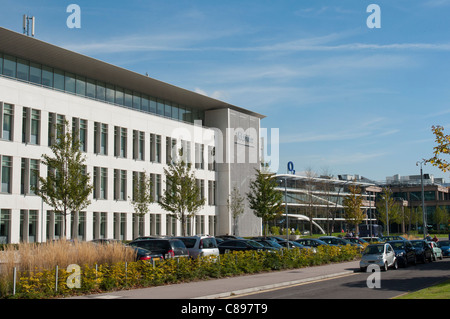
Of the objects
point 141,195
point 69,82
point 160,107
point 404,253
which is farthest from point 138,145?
point 404,253

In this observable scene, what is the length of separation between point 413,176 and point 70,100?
433ft

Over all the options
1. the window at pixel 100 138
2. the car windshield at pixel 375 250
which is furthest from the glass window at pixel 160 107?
the car windshield at pixel 375 250

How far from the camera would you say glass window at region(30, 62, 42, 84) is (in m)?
45.6

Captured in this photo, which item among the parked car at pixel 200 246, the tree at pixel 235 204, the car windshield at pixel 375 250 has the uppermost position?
the tree at pixel 235 204

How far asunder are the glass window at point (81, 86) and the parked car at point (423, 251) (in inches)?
1303

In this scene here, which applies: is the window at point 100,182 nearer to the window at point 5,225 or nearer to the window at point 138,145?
the window at point 138,145

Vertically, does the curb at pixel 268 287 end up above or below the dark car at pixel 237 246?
below

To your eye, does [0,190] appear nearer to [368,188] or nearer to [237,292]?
[237,292]

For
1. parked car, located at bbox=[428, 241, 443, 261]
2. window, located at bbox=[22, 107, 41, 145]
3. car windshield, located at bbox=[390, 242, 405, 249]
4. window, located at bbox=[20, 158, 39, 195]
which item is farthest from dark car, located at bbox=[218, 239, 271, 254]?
window, located at bbox=[22, 107, 41, 145]

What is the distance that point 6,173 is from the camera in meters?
41.3

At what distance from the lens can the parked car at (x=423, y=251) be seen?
33550 mm

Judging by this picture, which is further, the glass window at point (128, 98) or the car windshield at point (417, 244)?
the glass window at point (128, 98)

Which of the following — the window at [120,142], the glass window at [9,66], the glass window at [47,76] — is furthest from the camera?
the window at [120,142]

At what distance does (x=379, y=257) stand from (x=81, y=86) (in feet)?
114
